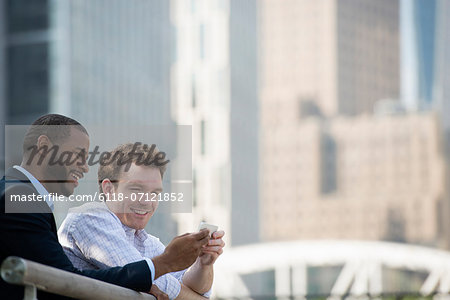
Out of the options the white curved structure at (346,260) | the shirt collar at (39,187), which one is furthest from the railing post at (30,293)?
the white curved structure at (346,260)

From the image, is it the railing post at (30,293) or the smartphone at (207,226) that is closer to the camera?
the railing post at (30,293)

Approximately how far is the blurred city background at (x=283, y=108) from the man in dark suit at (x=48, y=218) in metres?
49.0

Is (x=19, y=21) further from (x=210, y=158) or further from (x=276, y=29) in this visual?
(x=276, y=29)

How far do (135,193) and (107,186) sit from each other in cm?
12

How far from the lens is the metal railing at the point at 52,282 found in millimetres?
2232

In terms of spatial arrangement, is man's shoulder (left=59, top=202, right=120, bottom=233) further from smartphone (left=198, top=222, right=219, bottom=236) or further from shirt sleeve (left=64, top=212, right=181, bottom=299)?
smartphone (left=198, top=222, right=219, bottom=236)

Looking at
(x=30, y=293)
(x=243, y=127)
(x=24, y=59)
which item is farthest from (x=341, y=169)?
(x=30, y=293)

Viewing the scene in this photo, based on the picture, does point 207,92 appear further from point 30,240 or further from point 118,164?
point 30,240

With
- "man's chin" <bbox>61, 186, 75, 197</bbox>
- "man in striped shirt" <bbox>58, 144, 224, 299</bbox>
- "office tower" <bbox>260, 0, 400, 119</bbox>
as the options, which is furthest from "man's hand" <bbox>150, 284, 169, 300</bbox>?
"office tower" <bbox>260, 0, 400, 119</bbox>

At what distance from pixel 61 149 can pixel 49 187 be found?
132 mm

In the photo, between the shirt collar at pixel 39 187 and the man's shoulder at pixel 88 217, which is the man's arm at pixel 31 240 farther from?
the man's shoulder at pixel 88 217

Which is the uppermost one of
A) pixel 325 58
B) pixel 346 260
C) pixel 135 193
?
pixel 325 58

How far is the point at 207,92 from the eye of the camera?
118m

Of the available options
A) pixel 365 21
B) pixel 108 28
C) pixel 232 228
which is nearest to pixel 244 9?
pixel 232 228
